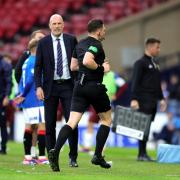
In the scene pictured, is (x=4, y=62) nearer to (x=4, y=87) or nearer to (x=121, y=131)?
(x=4, y=87)

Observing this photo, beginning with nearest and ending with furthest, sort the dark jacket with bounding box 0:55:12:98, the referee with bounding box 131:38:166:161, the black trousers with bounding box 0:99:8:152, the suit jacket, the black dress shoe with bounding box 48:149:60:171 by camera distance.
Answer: the black dress shoe with bounding box 48:149:60:171
the suit jacket
the referee with bounding box 131:38:166:161
the dark jacket with bounding box 0:55:12:98
the black trousers with bounding box 0:99:8:152

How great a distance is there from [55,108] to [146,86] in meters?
3.20

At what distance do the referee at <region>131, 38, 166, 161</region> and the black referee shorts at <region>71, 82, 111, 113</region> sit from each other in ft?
11.9

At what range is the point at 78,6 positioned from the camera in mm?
32156

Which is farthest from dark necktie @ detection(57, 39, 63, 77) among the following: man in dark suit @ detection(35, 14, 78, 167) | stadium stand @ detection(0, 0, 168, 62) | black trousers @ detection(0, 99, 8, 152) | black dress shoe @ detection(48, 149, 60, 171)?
stadium stand @ detection(0, 0, 168, 62)

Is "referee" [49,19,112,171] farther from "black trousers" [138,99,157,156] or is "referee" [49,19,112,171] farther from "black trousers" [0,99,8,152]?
"black trousers" [0,99,8,152]

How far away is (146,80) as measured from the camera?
1567 centimetres

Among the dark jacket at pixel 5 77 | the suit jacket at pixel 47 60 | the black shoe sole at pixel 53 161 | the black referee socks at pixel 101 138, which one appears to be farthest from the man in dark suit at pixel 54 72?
the dark jacket at pixel 5 77

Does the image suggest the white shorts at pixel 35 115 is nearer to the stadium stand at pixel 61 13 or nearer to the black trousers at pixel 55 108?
the black trousers at pixel 55 108

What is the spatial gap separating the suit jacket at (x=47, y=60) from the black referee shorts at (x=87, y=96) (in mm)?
869

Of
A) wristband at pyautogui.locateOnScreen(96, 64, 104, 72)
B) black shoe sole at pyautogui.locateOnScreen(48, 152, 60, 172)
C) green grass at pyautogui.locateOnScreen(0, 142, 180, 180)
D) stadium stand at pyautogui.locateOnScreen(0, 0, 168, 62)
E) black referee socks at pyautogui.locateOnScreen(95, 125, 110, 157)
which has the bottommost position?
green grass at pyautogui.locateOnScreen(0, 142, 180, 180)

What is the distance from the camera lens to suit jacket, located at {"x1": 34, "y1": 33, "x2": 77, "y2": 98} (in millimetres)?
12781

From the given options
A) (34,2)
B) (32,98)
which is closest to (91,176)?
(32,98)

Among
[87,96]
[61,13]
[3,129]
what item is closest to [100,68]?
[87,96]
